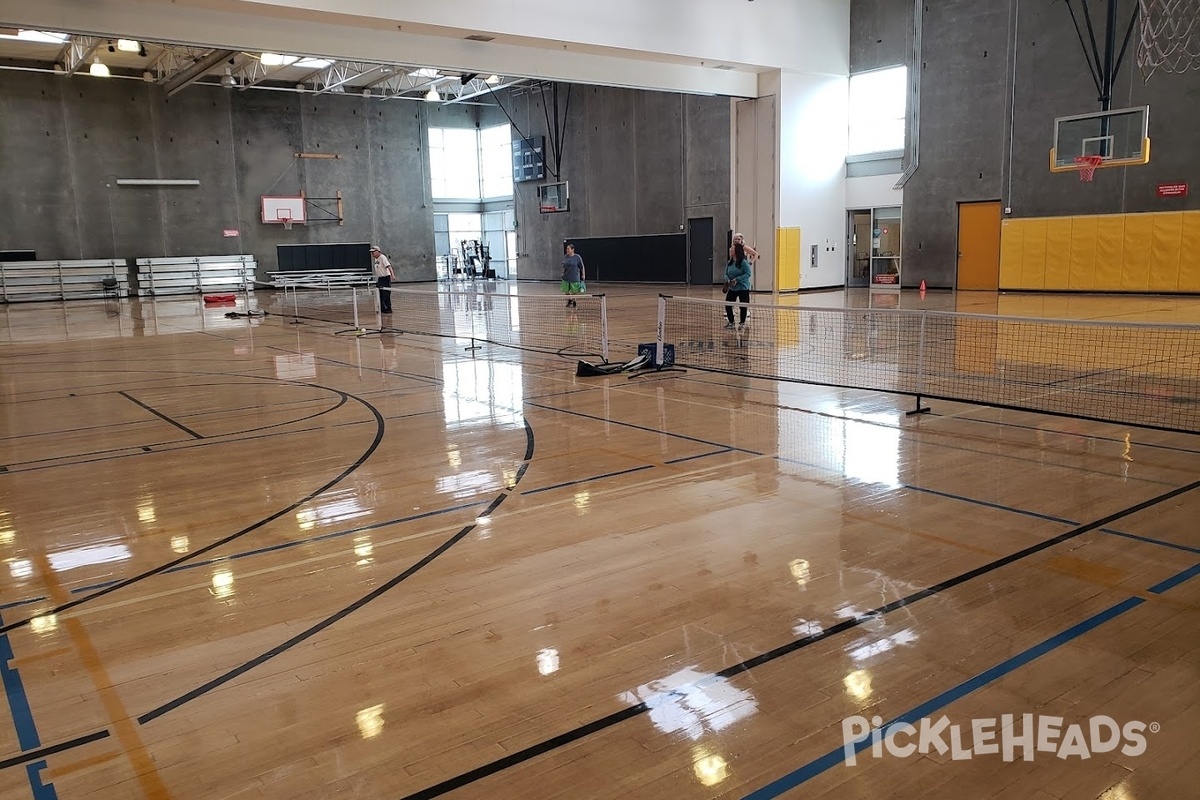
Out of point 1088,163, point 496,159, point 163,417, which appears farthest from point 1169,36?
point 496,159

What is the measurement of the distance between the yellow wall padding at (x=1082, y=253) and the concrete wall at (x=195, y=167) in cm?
3088

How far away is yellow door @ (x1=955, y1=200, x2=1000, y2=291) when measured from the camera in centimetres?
2684

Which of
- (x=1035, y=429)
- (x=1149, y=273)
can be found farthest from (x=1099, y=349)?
(x=1149, y=273)

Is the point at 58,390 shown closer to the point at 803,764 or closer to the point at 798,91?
the point at 803,764

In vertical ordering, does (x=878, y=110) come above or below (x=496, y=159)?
below

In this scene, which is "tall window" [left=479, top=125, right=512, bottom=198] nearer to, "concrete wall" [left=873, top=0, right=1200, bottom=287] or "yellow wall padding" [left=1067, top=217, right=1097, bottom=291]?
"concrete wall" [left=873, top=0, right=1200, bottom=287]

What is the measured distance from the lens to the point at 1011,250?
25859 mm

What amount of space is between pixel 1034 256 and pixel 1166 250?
3406mm

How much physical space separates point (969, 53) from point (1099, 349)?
16.4 metres

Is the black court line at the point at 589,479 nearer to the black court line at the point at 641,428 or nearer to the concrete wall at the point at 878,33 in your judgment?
the black court line at the point at 641,428

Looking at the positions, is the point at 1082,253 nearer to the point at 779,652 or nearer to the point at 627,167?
the point at 627,167

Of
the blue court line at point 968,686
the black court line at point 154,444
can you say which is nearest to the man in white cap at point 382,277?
the black court line at point 154,444

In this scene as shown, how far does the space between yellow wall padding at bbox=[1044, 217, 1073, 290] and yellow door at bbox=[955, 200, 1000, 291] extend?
182 cm

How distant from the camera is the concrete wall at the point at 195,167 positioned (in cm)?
3503
